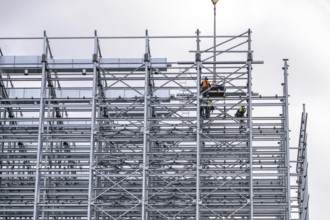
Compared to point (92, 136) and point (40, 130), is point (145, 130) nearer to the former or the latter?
point (92, 136)

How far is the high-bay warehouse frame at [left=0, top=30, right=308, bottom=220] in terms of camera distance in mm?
42250

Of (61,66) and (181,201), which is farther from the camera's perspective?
(61,66)

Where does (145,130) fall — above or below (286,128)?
below

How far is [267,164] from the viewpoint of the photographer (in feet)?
142

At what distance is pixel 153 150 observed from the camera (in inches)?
1768

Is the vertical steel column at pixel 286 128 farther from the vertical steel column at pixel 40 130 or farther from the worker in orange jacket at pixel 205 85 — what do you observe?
the vertical steel column at pixel 40 130

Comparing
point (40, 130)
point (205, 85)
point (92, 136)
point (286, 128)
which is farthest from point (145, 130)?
point (286, 128)

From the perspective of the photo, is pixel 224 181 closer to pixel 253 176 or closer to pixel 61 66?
pixel 253 176

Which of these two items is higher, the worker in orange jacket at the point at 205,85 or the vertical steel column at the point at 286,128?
the worker in orange jacket at the point at 205,85

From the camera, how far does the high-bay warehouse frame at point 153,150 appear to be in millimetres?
42250

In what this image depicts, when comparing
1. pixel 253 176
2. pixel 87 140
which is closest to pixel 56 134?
pixel 87 140

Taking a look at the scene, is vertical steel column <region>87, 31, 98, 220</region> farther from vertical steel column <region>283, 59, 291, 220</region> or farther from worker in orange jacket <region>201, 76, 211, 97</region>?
vertical steel column <region>283, 59, 291, 220</region>

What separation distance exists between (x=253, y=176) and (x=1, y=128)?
34.1ft

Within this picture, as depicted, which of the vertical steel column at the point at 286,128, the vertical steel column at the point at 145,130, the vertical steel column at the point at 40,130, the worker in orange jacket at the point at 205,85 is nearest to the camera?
the vertical steel column at the point at 145,130
